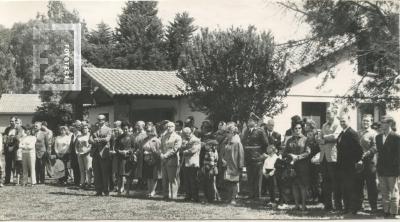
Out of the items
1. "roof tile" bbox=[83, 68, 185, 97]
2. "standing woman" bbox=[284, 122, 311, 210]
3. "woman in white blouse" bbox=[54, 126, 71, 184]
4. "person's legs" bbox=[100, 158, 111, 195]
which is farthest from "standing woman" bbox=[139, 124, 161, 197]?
"roof tile" bbox=[83, 68, 185, 97]

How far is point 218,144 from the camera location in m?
Result: 10.5

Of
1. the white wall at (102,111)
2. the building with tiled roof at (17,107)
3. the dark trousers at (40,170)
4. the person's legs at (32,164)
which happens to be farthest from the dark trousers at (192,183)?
the building with tiled roof at (17,107)

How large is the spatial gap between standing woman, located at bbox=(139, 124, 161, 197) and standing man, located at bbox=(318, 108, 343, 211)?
11.6 feet

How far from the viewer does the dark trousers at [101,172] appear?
35.4ft

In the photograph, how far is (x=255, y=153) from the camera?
10336mm

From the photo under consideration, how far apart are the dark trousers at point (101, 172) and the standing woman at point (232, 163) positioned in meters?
2.63

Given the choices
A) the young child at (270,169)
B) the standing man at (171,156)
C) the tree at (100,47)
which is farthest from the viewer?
the tree at (100,47)

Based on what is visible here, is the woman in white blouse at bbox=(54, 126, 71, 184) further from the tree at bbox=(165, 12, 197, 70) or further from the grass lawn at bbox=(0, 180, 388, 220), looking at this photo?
the tree at bbox=(165, 12, 197, 70)

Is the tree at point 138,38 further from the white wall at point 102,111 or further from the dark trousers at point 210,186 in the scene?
the dark trousers at point 210,186

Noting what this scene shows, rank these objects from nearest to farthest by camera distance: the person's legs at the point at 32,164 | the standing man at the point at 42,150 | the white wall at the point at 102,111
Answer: the person's legs at the point at 32,164
the standing man at the point at 42,150
the white wall at the point at 102,111

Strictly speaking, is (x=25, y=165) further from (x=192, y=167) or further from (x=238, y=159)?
(x=238, y=159)

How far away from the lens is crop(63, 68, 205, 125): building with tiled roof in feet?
56.6

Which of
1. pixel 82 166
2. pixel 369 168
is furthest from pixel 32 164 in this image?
pixel 369 168

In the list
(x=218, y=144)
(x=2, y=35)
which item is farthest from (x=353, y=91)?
(x=2, y=35)
